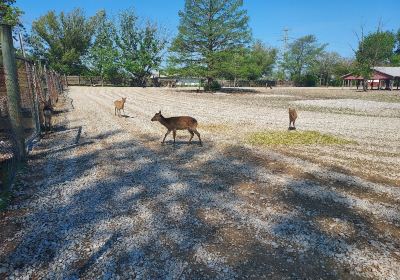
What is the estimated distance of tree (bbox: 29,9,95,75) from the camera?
213 ft

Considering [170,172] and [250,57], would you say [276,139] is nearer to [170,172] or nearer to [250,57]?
[170,172]

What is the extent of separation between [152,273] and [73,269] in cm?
101

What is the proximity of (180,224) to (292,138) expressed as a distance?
7.80 metres

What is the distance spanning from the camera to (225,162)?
340 inches

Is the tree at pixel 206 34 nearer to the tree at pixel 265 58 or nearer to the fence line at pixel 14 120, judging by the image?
the fence line at pixel 14 120

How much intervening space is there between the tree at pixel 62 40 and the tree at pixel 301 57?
64134mm

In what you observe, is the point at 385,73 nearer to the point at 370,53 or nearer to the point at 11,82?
the point at 370,53

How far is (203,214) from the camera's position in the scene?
5.45 m

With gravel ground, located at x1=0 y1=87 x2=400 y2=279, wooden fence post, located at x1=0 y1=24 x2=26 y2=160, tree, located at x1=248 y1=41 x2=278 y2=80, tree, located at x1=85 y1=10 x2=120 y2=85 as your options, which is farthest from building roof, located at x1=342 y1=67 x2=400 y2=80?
wooden fence post, located at x1=0 y1=24 x2=26 y2=160

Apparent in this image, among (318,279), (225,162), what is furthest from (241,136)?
(318,279)

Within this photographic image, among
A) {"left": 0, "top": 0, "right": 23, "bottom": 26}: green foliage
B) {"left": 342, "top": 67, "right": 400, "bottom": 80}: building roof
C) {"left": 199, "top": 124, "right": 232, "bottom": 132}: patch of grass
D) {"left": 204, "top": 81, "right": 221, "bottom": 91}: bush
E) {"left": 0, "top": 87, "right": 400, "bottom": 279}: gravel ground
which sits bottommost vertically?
{"left": 0, "top": 87, "right": 400, "bottom": 279}: gravel ground

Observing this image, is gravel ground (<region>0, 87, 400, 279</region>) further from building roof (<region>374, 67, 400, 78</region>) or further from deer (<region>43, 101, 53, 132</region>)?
building roof (<region>374, 67, 400, 78</region>)

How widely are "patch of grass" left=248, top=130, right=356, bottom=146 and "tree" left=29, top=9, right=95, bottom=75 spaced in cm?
6170

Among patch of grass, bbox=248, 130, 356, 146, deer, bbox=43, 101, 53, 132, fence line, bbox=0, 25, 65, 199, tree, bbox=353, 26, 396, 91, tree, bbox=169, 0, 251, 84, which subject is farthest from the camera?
tree, bbox=353, 26, 396, 91
